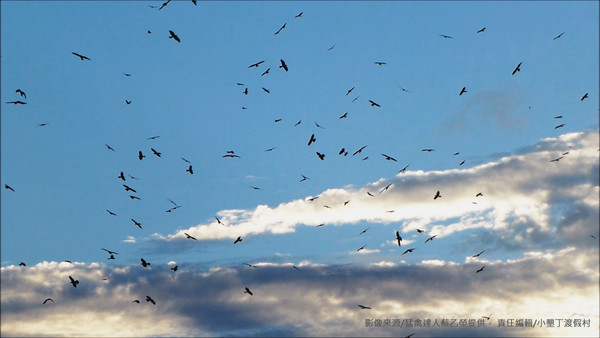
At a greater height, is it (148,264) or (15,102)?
(15,102)

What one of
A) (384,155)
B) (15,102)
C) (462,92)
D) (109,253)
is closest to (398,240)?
(384,155)

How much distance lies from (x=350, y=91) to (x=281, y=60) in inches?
352

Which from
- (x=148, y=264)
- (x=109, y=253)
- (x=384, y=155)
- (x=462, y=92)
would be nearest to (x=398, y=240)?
(x=384, y=155)

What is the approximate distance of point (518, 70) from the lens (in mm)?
71438

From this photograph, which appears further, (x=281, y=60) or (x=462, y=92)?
(x=462, y=92)

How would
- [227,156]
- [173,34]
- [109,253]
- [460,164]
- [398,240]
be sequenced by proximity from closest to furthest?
[173,34], [398,240], [227,156], [109,253], [460,164]

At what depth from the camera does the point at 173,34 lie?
5975 centimetres

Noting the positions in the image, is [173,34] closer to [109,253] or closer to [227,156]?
[227,156]

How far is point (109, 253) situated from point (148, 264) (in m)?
6.30

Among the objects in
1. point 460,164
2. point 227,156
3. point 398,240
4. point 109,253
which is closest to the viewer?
point 398,240

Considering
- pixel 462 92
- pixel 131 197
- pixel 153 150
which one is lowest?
pixel 131 197

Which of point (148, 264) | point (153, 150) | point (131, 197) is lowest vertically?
point (148, 264)

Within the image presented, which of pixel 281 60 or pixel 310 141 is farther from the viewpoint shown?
pixel 310 141

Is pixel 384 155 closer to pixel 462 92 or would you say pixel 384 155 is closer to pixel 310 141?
pixel 310 141
